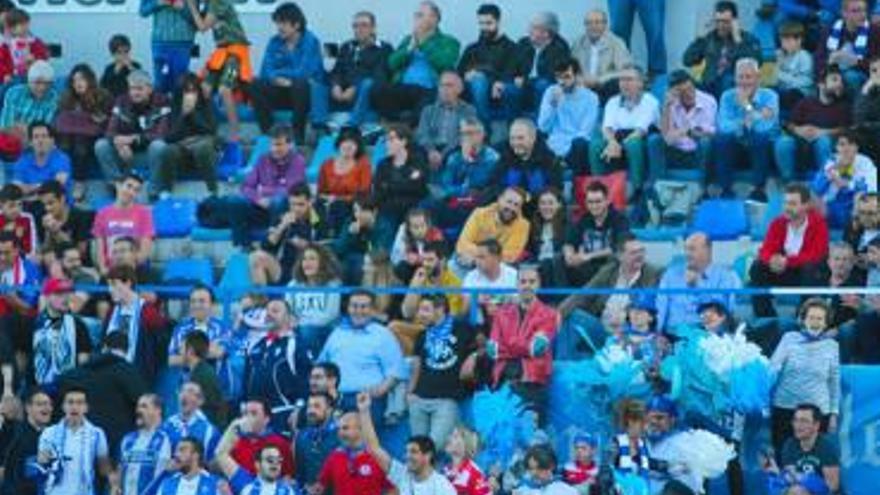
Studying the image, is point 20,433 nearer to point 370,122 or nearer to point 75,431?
point 75,431

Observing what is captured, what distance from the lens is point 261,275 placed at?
85.4 feet

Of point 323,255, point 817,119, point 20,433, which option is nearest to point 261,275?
point 323,255

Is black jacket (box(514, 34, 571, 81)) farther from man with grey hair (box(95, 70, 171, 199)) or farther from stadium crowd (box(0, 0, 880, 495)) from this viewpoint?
man with grey hair (box(95, 70, 171, 199))

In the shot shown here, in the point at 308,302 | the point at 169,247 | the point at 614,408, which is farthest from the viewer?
the point at 169,247

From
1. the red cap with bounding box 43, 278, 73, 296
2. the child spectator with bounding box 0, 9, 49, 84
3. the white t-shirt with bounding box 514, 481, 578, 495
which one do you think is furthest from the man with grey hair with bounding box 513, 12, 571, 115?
the white t-shirt with bounding box 514, 481, 578, 495

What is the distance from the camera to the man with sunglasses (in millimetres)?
23469

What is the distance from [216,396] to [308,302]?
42.9 inches

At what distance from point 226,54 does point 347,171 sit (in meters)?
2.13

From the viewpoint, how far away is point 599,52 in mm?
27984

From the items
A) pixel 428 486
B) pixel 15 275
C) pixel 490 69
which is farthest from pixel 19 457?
pixel 490 69

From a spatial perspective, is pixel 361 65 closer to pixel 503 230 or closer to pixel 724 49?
pixel 724 49

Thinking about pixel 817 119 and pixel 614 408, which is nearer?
pixel 614 408

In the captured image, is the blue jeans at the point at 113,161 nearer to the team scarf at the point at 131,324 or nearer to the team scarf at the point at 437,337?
the team scarf at the point at 131,324

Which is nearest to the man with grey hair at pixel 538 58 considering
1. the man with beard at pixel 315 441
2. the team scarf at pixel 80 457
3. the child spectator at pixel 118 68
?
the child spectator at pixel 118 68
